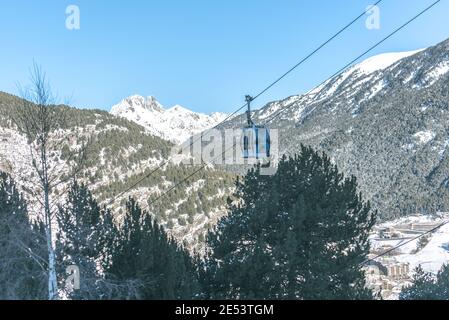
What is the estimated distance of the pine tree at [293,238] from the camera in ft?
65.0

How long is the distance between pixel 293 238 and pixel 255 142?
4131 millimetres

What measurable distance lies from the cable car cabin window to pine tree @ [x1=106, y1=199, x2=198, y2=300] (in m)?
5.67

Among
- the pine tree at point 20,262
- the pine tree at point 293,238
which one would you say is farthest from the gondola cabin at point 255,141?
the pine tree at point 20,262

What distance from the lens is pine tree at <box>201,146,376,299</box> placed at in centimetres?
1980

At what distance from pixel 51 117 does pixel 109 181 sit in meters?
160

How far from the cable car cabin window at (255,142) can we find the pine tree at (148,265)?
567 cm

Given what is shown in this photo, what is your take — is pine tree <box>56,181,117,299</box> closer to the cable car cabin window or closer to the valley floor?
the cable car cabin window

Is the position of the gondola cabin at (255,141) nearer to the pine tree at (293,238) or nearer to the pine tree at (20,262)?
the pine tree at (293,238)

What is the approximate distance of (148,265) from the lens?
2045 centimetres
